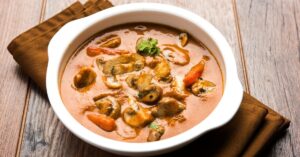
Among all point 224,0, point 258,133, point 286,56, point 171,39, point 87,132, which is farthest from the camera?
point 224,0

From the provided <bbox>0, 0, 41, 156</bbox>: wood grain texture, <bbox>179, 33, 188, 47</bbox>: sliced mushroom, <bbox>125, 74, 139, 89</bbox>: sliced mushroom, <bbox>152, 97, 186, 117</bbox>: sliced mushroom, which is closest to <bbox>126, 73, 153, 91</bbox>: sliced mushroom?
<bbox>125, 74, 139, 89</bbox>: sliced mushroom

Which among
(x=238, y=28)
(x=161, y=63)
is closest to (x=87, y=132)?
(x=161, y=63)

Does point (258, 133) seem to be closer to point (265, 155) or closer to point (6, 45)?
point (265, 155)

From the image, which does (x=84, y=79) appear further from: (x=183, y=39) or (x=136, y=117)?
(x=183, y=39)

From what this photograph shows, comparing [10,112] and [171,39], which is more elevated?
[171,39]

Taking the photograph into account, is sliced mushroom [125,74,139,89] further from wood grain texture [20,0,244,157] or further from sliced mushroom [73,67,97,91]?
wood grain texture [20,0,244,157]

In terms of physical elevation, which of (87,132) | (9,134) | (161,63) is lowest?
(9,134)

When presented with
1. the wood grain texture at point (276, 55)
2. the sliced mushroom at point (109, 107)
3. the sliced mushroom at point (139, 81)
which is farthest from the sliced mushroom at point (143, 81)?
the wood grain texture at point (276, 55)

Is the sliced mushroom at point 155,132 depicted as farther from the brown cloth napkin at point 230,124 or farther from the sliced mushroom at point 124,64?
the sliced mushroom at point 124,64
